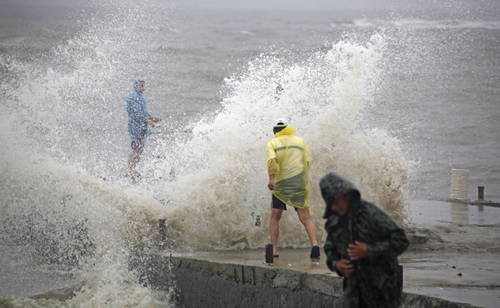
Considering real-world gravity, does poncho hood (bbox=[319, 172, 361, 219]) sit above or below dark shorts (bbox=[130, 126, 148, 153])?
below

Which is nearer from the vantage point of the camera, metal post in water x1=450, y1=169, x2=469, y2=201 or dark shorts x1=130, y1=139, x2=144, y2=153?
dark shorts x1=130, y1=139, x2=144, y2=153

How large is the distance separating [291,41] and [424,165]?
40386mm

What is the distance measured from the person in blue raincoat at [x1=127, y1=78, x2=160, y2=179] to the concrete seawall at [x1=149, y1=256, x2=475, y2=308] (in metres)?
3.88

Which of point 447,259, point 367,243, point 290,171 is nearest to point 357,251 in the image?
point 367,243

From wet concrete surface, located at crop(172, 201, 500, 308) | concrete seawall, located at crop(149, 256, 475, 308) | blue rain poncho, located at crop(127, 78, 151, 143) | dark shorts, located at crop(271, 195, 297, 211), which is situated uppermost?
blue rain poncho, located at crop(127, 78, 151, 143)

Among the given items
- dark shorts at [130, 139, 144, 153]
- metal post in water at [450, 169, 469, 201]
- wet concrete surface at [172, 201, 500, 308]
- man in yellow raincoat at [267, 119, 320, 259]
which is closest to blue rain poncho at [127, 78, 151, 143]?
dark shorts at [130, 139, 144, 153]

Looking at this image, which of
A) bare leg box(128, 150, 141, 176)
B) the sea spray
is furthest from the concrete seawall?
bare leg box(128, 150, 141, 176)

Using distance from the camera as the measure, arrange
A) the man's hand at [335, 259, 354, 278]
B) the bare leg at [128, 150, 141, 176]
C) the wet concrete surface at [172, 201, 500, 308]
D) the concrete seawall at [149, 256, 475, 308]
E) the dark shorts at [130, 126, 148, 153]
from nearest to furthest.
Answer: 1. the man's hand at [335, 259, 354, 278]
2. the wet concrete surface at [172, 201, 500, 308]
3. the concrete seawall at [149, 256, 475, 308]
4. the bare leg at [128, 150, 141, 176]
5. the dark shorts at [130, 126, 148, 153]

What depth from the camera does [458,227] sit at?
11188mm

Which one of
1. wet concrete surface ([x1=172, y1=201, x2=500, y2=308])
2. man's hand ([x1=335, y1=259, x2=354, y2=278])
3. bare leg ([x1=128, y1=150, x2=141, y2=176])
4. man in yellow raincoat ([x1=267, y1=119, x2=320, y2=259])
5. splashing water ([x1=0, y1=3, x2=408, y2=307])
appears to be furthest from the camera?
bare leg ([x1=128, y1=150, x2=141, y2=176])

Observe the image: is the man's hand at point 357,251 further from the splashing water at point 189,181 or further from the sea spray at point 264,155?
the sea spray at point 264,155

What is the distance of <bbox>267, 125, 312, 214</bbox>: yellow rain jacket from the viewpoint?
819cm

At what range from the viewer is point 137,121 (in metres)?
12.5

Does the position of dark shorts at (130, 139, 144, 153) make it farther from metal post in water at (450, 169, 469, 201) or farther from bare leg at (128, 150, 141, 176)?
metal post in water at (450, 169, 469, 201)
